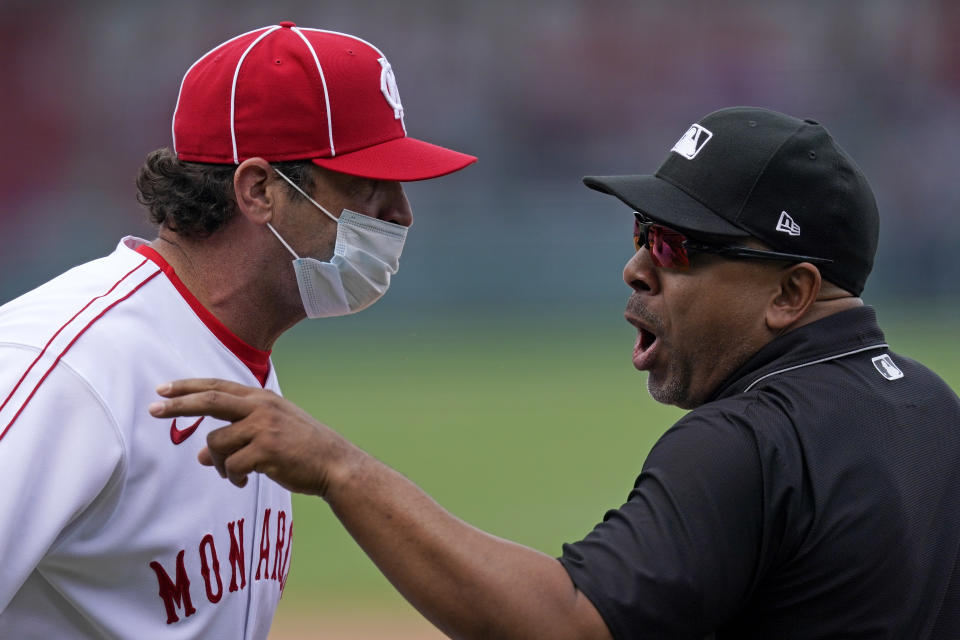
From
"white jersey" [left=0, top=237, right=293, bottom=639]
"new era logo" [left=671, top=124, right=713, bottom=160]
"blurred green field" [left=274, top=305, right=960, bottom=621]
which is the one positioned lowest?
"blurred green field" [left=274, top=305, right=960, bottom=621]

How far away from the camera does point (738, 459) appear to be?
173cm

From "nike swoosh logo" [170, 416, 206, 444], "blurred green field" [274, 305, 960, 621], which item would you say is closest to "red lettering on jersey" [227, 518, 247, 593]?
"nike swoosh logo" [170, 416, 206, 444]

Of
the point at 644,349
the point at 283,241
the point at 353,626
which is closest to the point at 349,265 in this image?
the point at 283,241

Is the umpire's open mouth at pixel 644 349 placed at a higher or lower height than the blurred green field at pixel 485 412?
higher

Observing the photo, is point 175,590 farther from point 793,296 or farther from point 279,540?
point 793,296

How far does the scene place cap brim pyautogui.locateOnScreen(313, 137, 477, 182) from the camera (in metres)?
2.45

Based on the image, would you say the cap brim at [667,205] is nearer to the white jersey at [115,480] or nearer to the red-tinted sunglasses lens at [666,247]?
the red-tinted sunglasses lens at [666,247]

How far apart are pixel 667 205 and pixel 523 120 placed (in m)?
10.9

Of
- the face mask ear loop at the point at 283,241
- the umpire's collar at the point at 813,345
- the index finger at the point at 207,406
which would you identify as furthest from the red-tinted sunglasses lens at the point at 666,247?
the index finger at the point at 207,406

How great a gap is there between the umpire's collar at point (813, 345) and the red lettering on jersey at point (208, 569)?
1051mm

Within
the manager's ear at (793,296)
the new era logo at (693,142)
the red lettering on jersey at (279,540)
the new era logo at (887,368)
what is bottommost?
the red lettering on jersey at (279,540)

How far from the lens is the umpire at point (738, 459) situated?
1628 mm

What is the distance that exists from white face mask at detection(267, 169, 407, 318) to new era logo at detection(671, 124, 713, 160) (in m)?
0.75

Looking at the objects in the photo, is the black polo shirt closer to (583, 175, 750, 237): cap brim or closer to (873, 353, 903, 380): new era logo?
(873, 353, 903, 380): new era logo
